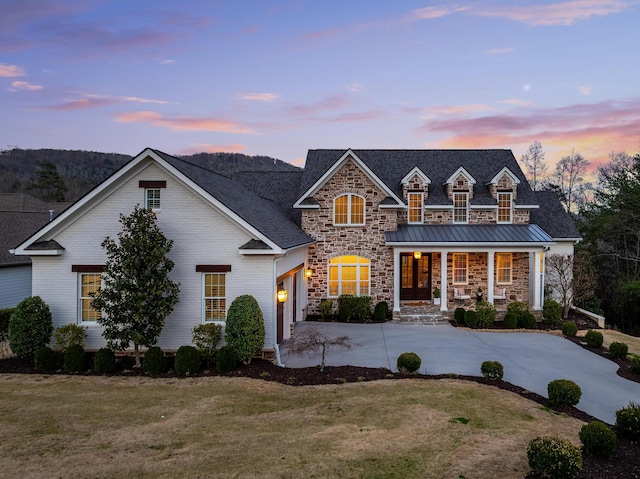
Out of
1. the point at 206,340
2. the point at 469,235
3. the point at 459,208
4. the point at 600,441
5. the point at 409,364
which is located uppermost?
the point at 459,208

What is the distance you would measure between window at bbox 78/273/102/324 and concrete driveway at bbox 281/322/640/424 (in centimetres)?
664

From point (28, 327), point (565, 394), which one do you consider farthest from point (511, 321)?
point (28, 327)

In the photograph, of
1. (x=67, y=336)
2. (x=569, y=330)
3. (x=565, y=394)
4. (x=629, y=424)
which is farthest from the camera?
(x=569, y=330)

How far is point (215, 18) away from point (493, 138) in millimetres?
28728

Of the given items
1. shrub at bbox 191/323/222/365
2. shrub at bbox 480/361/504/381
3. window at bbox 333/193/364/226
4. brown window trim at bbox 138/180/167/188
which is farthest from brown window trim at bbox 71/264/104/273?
shrub at bbox 480/361/504/381

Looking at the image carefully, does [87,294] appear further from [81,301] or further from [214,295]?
[214,295]

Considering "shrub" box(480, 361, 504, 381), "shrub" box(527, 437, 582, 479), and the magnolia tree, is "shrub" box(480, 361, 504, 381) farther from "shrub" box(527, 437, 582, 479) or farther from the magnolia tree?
the magnolia tree

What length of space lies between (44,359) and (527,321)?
63.5ft

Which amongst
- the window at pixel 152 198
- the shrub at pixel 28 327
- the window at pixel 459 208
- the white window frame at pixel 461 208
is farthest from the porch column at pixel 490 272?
the shrub at pixel 28 327

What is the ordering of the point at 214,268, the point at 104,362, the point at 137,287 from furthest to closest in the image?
the point at 214,268
the point at 104,362
the point at 137,287

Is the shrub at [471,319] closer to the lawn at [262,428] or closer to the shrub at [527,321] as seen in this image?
the shrub at [527,321]

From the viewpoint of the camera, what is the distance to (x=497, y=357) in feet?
44.4

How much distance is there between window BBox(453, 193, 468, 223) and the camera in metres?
22.2

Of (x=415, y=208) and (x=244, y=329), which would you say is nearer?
(x=244, y=329)
